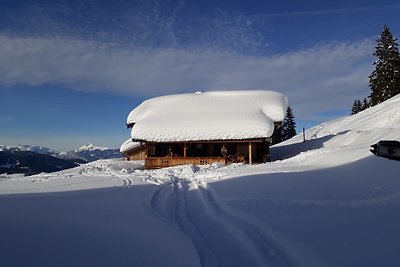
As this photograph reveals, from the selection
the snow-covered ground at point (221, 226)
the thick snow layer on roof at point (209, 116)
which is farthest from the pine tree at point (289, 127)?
the snow-covered ground at point (221, 226)

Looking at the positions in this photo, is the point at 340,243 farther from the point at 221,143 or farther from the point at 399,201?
the point at 221,143

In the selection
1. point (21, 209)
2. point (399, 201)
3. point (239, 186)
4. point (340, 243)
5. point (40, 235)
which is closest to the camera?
point (40, 235)

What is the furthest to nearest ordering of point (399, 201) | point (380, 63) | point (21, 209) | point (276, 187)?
point (380, 63), point (276, 187), point (399, 201), point (21, 209)

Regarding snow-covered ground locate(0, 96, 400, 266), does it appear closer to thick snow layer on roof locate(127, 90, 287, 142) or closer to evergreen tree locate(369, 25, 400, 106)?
thick snow layer on roof locate(127, 90, 287, 142)

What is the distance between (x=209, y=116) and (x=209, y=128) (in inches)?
98.5

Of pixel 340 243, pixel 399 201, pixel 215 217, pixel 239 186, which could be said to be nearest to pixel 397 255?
pixel 340 243

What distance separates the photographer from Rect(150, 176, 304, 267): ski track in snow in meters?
5.58

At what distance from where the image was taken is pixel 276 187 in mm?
11570

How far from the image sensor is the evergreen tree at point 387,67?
42594mm

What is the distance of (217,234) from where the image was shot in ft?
23.6

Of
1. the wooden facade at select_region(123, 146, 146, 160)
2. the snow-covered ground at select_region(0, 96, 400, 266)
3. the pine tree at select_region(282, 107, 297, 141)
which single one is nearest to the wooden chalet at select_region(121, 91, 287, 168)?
the wooden facade at select_region(123, 146, 146, 160)

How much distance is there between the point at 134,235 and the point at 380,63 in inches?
1801

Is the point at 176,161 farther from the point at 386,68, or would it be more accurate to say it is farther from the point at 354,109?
the point at 354,109

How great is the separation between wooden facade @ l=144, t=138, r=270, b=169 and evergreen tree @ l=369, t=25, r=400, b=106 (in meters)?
22.0
